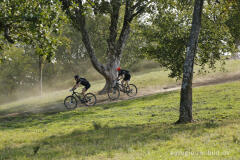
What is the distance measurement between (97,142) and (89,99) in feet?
37.9

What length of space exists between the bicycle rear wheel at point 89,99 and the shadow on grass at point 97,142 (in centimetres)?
899

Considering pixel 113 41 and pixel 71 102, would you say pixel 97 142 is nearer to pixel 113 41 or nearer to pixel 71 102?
pixel 71 102

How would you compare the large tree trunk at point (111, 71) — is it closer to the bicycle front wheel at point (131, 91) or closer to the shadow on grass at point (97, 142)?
the bicycle front wheel at point (131, 91)

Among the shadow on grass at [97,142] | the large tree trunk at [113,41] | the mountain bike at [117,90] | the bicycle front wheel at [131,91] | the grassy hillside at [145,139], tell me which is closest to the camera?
the grassy hillside at [145,139]

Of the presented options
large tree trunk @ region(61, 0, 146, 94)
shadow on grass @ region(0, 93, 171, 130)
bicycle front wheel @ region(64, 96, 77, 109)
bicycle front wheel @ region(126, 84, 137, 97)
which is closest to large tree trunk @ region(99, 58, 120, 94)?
large tree trunk @ region(61, 0, 146, 94)

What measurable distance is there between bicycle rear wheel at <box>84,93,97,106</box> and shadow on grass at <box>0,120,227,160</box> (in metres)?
8.99

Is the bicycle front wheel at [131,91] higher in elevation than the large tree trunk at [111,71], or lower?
lower

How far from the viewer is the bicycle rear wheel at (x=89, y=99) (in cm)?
2024

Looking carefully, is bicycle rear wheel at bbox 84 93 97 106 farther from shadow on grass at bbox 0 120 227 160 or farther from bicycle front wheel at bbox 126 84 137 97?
shadow on grass at bbox 0 120 227 160

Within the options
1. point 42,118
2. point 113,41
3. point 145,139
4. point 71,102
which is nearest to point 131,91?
point 71,102

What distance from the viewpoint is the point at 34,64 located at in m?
59.9

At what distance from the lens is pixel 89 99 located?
66.9 feet

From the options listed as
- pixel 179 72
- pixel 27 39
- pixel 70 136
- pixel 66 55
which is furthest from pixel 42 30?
pixel 66 55

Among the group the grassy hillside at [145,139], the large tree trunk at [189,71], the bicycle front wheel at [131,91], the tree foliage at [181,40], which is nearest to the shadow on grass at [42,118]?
the grassy hillside at [145,139]
